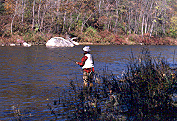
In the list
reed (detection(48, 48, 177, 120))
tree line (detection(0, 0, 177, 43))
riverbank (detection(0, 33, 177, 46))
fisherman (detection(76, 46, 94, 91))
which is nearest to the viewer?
reed (detection(48, 48, 177, 120))

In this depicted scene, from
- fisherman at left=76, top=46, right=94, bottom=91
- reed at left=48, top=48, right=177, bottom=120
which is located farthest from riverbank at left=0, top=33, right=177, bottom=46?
reed at left=48, top=48, right=177, bottom=120

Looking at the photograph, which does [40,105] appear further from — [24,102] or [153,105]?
[153,105]

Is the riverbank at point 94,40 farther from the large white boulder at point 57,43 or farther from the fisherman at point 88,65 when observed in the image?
the fisherman at point 88,65

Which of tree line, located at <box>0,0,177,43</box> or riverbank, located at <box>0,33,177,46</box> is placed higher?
tree line, located at <box>0,0,177,43</box>

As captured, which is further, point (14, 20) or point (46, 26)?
point (46, 26)

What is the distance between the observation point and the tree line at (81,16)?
53606 mm

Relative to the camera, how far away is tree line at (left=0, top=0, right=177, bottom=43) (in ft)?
176

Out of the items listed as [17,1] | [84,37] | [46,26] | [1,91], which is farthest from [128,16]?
[1,91]

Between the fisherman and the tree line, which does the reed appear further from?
the tree line

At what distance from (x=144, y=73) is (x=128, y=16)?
233 ft

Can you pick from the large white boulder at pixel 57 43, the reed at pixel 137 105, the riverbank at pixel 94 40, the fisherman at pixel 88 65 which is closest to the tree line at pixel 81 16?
the riverbank at pixel 94 40

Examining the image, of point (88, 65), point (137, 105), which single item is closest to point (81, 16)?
point (88, 65)

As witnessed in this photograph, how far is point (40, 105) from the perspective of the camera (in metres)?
8.86

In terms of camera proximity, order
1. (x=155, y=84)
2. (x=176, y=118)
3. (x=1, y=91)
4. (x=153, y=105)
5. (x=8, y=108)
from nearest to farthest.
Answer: (x=176, y=118), (x=153, y=105), (x=155, y=84), (x=8, y=108), (x=1, y=91)
